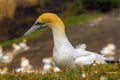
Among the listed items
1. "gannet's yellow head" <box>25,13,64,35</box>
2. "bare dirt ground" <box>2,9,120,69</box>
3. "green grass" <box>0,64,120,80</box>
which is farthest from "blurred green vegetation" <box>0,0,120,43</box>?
"green grass" <box>0,64,120,80</box>

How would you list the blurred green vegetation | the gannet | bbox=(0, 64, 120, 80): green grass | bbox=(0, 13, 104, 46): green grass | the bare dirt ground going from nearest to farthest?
bbox=(0, 64, 120, 80): green grass < the gannet < the bare dirt ground < bbox=(0, 13, 104, 46): green grass < the blurred green vegetation

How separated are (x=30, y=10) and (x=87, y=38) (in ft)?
18.0

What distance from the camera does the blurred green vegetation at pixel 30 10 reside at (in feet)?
89.4

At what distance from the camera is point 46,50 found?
22203mm

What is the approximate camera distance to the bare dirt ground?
21.1 metres

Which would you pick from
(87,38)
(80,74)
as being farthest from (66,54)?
(87,38)

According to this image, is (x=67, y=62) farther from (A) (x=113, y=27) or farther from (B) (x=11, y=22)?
(B) (x=11, y=22)

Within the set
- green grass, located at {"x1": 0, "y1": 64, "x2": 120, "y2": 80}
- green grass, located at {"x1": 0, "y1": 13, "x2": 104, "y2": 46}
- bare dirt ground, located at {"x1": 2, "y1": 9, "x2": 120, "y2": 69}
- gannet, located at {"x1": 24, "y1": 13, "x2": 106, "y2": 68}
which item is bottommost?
green grass, located at {"x1": 0, "y1": 64, "x2": 120, "y2": 80}

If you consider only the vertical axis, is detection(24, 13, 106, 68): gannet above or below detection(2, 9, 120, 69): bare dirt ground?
below

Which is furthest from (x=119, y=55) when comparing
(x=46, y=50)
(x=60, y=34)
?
(x=60, y=34)

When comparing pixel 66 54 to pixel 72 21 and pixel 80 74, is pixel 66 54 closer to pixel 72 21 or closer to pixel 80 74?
pixel 80 74

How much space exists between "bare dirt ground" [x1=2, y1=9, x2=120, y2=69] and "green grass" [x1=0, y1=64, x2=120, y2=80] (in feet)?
33.7

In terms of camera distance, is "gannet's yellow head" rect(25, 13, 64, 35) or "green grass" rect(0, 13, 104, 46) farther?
"green grass" rect(0, 13, 104, 46)

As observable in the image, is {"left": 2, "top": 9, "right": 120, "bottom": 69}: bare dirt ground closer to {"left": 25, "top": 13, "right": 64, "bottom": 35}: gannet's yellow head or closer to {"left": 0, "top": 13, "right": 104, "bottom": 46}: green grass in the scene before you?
{"left": 0, "top": 13, "right": 104, "bottom": 46}: green grass
